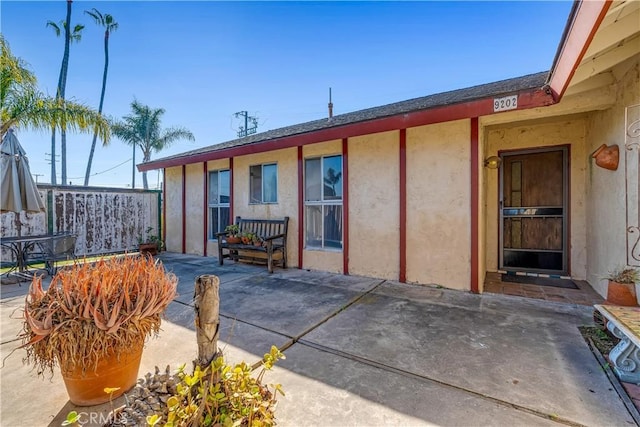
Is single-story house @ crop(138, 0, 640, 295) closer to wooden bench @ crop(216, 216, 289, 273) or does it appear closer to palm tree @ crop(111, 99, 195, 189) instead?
wooden bench @ crop(216, 216, 289, 273)

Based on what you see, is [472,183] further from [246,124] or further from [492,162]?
[246,124]

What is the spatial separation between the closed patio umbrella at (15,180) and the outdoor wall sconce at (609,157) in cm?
862

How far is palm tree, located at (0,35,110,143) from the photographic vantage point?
17.7ft

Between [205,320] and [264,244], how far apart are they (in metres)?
4.27

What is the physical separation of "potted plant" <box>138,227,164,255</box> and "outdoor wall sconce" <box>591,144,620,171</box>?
9.42m

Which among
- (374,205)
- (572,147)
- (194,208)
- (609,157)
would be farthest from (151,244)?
(572,147)

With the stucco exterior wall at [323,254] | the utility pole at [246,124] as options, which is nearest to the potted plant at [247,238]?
the stucco exterior wall at [323,254]

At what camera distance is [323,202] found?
5461 mm

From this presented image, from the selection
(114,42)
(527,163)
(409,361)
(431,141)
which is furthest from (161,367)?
(114,42)

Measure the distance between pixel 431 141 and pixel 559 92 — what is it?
5.43 feet

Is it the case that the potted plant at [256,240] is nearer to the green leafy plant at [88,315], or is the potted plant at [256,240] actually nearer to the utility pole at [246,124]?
the green leafy plant at [88,315]

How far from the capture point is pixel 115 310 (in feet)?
5.10

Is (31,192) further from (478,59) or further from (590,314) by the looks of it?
(478,59)

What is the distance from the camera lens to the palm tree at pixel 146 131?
1731 centimetres
